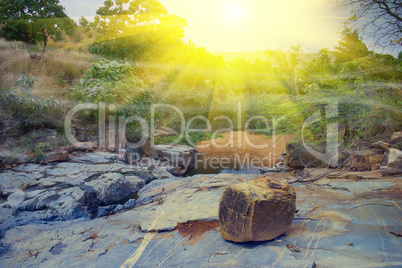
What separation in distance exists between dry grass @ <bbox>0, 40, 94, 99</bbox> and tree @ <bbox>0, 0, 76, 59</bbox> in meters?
0.67

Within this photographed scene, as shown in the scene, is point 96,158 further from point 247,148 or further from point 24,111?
point 247,148

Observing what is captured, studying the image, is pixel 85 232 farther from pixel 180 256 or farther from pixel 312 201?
pixel 312 201

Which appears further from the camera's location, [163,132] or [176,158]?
[163,132]

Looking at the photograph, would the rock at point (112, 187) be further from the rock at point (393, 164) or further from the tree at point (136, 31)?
the tree at point (136, 31)

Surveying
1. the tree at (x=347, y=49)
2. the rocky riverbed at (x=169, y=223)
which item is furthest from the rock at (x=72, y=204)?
the tree at (x=347, y=49)

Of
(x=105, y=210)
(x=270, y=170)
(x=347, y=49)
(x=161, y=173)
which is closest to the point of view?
(x=105, y=210)

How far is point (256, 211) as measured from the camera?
220 cm

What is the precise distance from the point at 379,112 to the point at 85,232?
5.40m

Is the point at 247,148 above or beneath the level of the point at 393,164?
beneath

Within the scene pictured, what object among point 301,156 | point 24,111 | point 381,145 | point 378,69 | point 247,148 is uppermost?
point 378,69

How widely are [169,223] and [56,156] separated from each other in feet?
12.3

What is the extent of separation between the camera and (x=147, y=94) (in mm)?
8398

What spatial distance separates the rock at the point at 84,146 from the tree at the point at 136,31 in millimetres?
9402

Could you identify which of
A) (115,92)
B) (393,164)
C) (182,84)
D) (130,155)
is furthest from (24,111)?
(182,84)
